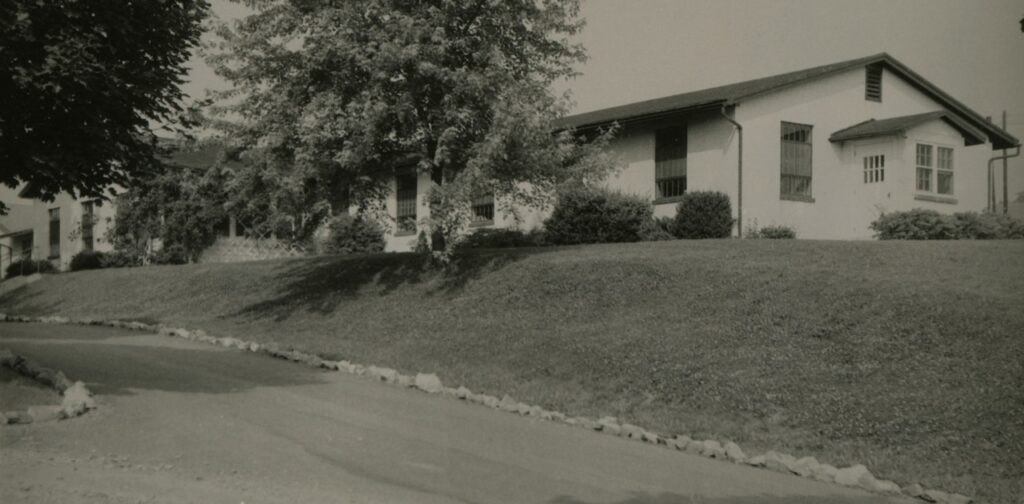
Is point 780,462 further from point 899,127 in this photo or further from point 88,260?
point 88,260

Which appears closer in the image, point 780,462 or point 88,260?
point 780,462

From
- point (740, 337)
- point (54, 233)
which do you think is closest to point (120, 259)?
point (54, 233)

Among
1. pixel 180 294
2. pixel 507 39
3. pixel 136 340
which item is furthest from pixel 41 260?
pixel 507 39

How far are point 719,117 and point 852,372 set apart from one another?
1482 cm

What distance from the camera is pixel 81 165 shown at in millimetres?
11695

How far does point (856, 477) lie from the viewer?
8.87 meters

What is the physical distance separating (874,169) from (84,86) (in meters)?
20.6

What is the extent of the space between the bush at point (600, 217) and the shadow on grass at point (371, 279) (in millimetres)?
2437

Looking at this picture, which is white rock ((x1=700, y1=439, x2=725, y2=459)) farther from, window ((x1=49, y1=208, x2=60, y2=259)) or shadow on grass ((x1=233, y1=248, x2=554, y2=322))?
window ((x1=49, y1=208, x2=60, y2=259))

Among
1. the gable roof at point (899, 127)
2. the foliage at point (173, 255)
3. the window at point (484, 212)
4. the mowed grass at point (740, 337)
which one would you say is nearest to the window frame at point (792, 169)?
the gable roof at point (899, 127)

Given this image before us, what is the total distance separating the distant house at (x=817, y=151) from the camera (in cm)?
2459

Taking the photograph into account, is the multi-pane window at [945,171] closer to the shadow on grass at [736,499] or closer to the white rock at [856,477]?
the white rock at [856,477]

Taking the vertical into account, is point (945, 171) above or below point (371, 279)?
above

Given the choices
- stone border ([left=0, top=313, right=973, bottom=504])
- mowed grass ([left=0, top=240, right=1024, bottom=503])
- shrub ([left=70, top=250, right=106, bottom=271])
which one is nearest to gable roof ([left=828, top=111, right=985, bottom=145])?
mowed grass ([left=0, top=240, right=1024, bottom=503])
